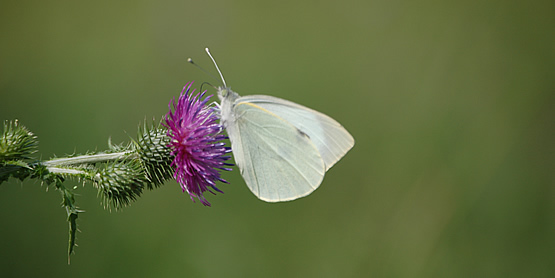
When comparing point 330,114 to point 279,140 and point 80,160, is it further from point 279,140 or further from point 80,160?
point 80,160

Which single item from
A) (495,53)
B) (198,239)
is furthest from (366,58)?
(198,239)

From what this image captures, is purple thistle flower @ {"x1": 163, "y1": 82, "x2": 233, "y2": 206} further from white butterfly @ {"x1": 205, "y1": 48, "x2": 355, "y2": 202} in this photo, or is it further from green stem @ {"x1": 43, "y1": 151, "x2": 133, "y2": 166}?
green stem @ {"x1": 43, "y1": 151, "x2": 133, "y2": 166}

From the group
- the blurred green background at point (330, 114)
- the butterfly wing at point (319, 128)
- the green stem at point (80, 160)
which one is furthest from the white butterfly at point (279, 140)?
the blurred green background at point (330, 114)

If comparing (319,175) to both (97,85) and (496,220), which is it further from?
(97,85)

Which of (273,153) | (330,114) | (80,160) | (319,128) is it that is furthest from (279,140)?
(330,114)

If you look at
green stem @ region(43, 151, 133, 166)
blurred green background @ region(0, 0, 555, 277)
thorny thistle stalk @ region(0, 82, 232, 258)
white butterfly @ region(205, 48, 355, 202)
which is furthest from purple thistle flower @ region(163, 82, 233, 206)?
blurred green background @ region(0, 0, 555, 277)

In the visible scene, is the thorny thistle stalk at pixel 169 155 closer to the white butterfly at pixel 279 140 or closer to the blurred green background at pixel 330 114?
the white butterfly at pixel 279 140
